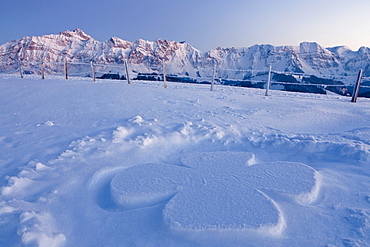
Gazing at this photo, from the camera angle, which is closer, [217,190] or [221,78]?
[217,190]

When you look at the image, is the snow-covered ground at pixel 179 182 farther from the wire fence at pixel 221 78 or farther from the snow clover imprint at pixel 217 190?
the wire fence at pixel 221 78

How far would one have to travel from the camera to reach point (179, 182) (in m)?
2.15

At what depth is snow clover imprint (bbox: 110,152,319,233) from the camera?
1612mm

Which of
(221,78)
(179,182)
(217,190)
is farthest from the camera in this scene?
(221,78)

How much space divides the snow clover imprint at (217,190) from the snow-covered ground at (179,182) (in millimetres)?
10

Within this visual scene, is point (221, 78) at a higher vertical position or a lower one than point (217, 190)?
higher

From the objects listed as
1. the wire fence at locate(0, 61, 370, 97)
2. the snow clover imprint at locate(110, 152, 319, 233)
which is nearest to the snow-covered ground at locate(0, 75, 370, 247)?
the snow clover imprint at locate(110, 152, 319, 233)

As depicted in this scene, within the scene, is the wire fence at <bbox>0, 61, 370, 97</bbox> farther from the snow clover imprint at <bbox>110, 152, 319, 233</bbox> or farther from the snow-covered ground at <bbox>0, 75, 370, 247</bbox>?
the snow clover imprint at <bbox>110, 152, 319, 233</bbox>

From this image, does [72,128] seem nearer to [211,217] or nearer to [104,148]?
[104,148]

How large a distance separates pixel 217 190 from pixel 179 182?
403 mm

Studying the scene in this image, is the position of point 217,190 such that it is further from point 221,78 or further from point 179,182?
point 221,78

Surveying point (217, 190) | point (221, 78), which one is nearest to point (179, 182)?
point (217, 190)

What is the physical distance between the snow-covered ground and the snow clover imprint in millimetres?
10

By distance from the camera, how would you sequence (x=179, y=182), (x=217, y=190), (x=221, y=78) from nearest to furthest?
(x=217, y=190), (x=179, y=182), (x=221, y=78)
